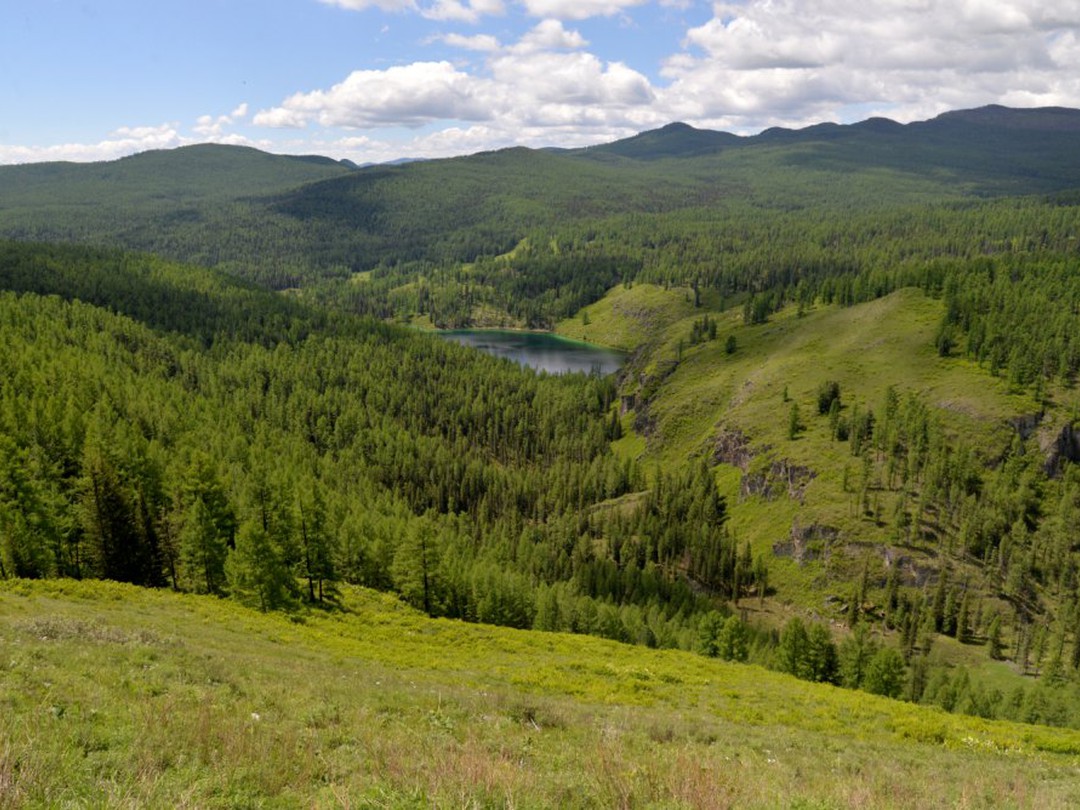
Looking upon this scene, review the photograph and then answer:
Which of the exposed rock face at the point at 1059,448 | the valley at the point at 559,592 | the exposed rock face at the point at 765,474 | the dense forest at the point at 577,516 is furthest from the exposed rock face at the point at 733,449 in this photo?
the exposed rock face at the point at 1059,448

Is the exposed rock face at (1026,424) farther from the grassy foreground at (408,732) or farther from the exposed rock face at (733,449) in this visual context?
the grassy foreground at (408,732)

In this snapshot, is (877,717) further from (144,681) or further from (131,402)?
(131,402)

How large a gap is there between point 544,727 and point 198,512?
4782cm

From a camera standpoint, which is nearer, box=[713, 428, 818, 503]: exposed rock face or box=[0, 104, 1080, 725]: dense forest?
box=[0, 104, 1080, 725]: dense forest

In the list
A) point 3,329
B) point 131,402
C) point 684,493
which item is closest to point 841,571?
point 684,493

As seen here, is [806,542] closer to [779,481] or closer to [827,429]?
[779,481]

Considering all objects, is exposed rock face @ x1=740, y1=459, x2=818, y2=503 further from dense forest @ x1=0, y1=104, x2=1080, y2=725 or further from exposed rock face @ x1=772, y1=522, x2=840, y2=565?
exposed rock face @ x1=772, y1=522, x2=840, y2=565

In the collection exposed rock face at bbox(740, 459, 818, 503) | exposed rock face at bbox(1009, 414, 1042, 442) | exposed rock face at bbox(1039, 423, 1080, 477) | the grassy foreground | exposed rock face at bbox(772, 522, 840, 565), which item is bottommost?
exposed rock face at bbox(772, 522, 840, 565)

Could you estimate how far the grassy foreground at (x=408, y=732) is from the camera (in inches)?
509

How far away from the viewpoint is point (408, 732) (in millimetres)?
19312

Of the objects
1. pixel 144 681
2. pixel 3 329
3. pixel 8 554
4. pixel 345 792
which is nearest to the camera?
pixel 345 792


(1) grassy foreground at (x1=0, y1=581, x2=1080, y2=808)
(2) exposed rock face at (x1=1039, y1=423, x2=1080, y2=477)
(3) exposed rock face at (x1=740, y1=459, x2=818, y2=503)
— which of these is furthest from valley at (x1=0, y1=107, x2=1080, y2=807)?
(3) exposed rock face at (x1=740, y1=459, x2=818, y2=503)

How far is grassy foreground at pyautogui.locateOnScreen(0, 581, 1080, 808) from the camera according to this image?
Answer: 42.4 feet

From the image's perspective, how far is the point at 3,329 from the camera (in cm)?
14612
